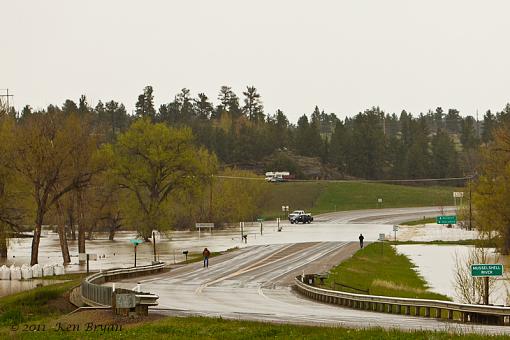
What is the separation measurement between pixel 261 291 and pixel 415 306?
40.4 ft

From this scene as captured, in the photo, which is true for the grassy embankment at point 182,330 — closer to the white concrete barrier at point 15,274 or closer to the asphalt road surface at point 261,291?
the asphalt road surface at point 261,291

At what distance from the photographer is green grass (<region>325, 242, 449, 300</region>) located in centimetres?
4856

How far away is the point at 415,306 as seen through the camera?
104 feet

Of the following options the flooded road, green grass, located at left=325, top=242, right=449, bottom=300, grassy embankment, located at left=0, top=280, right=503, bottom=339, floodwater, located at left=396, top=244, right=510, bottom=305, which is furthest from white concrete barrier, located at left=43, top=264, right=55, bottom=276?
grassy embankment, located at left=0, top=280, right=503, bottom=339

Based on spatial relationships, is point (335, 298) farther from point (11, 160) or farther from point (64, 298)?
point (11, 160)

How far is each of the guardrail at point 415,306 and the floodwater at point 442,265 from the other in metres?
8.65

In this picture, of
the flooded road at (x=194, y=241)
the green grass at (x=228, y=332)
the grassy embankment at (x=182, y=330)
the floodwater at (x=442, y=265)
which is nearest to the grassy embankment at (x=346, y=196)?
the flooded road at (x=194, y=241)

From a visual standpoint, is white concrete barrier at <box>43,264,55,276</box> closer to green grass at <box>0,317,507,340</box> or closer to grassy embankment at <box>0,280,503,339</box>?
grassy embankment at <box>0,280,503,339</box>

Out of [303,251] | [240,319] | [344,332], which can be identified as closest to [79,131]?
[303,251]

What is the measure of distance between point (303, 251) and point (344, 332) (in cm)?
5128

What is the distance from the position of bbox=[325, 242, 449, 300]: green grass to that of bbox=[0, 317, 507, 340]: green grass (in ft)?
68.7

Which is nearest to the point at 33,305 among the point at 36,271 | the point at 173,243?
the point at 36,271

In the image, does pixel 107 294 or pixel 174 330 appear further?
pixel 107 294

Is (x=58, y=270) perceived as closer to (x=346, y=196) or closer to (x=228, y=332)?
(x=228, y=332)
